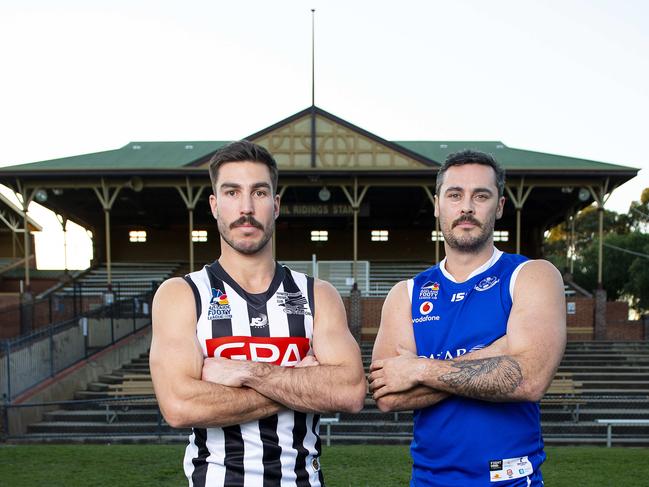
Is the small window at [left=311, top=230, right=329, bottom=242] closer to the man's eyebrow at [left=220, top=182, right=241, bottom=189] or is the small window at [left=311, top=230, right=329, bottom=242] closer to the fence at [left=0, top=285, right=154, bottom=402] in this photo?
the fence at [left=0, top=285, right=154, bottom=402]

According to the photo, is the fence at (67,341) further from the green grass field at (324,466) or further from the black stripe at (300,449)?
the black stripe at (300,449)

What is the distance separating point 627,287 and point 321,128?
2376cm

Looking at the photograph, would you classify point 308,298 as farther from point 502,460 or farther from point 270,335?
point 502,460

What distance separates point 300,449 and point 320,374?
1.31 ft

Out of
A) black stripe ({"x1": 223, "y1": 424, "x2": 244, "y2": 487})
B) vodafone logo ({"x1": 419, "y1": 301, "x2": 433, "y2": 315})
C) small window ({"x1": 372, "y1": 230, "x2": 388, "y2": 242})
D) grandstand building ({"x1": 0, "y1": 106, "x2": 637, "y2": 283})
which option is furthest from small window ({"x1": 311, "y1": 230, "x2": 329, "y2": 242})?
black stripe ({"x1": 223, "y1": 424, "x2": 244, "y2": 487})

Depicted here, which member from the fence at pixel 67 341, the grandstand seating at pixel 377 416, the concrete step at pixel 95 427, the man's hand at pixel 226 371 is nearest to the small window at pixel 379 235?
the fence at pixel 67 341

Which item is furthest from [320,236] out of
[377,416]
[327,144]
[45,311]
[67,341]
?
[377,416]

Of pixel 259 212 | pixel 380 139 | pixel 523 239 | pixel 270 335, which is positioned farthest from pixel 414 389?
pixel 523 239

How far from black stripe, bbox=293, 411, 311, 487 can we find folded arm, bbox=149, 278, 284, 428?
0.15 metres

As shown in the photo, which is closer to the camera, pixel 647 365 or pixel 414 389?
pixel 414 389

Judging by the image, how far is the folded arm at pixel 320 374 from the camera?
8.44 ft

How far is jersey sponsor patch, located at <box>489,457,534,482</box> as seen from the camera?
2.70 meters

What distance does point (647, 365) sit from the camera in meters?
16.9

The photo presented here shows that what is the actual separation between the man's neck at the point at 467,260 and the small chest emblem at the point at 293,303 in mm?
829
